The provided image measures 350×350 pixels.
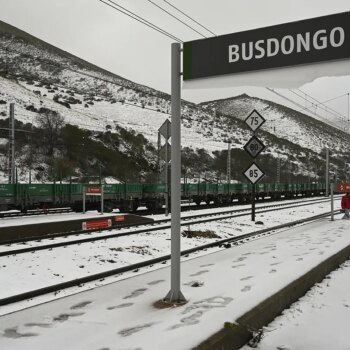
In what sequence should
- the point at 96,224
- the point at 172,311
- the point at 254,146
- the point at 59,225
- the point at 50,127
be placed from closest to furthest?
the point at 172,311
the point at 59,225
the point at 96,224
the point at 254,146
the point at 50,127

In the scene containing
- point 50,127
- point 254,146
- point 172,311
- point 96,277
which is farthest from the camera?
point 50,127

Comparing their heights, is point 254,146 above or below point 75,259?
above

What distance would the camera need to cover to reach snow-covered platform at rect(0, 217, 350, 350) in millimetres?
3645

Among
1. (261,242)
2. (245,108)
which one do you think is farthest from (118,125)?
(245,108)

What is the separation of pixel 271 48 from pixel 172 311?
284 centimetres

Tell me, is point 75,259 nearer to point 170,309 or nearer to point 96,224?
point 170,309

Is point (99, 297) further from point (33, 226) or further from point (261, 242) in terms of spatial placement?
point (33, 226)

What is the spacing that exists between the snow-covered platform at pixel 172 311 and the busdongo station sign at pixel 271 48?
2.46 meters

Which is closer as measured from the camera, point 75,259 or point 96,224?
point 75,259

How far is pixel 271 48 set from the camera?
4035mm

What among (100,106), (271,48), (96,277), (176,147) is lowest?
(96,277)

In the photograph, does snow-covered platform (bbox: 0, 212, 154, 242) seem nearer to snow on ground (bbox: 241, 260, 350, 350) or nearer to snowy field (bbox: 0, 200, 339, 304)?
snowy field (bbox: 0, 200, 339, 304)

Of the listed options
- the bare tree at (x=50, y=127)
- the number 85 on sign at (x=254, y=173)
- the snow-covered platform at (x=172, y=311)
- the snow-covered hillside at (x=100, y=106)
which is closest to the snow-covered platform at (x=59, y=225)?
the number 85 on sign at (x=254, y=173)

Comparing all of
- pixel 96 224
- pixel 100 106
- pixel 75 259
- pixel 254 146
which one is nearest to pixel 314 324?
pixel 75 259
